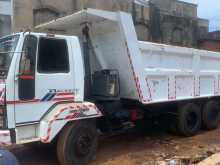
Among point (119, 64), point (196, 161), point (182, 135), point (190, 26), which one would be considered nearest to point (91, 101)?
point (119, 64)

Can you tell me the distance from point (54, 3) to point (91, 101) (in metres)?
14.0

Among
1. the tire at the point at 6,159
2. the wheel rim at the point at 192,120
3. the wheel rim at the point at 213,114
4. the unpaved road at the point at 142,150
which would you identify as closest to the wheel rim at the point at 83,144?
the unpaved road at the point at 142,150

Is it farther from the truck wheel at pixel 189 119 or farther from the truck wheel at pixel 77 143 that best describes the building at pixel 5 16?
the truck wheel at pixel 77 143

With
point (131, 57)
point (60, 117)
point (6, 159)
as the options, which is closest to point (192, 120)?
point (131, 57)

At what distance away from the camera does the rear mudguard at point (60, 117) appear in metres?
6.18

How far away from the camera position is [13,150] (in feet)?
26.5

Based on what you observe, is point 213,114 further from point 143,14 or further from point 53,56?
point 143,14

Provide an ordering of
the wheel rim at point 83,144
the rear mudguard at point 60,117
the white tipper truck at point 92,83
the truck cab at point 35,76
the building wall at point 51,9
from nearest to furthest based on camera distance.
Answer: the truck cab at point 35,76, the white tipper truck at point 92,83, the rear mudguard at point 60,117, the wheel rim at point 83,144, the building wall at point 51,9

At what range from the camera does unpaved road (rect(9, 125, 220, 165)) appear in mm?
7352

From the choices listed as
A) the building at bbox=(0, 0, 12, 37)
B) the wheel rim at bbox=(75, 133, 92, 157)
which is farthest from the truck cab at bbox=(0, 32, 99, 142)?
the building at bbox=(0, 0, 12, 37)

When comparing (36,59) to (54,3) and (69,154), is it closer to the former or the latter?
(69,154)

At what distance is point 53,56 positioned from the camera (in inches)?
256

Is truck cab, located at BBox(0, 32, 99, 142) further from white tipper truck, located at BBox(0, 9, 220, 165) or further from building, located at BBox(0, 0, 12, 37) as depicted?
building, located at BBox(0, 0, 12, 37)

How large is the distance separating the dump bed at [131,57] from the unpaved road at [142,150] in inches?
41.7
